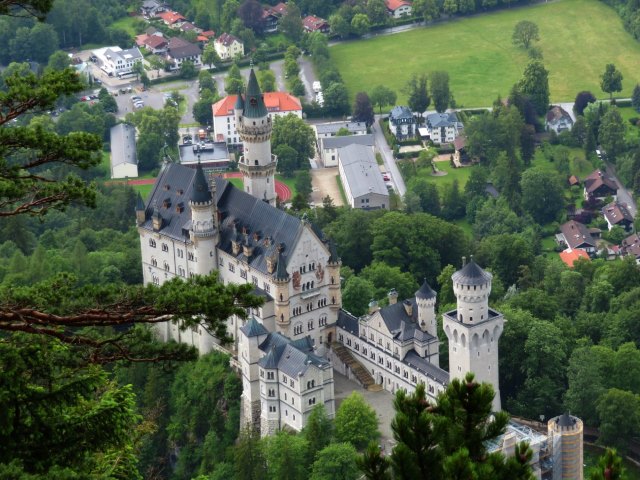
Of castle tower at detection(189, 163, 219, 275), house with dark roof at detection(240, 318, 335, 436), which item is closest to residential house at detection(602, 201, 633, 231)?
castle tower at detection(189, 163, 219, 275)

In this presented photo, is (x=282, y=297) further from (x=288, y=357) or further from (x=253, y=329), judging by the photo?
(x=288, y=357)

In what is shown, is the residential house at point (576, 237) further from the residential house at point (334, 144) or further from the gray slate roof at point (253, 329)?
the gray slate roof at point (253, 329)

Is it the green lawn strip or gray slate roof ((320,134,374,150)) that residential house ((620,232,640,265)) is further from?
the green lawn strip

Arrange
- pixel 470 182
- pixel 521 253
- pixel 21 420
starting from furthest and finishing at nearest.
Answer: pixel 470 182, pixel 521 253, pixel 21 420

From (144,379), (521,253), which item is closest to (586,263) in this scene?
(521,253)

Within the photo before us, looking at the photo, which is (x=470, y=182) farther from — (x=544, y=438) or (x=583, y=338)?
(x=544, y=438)

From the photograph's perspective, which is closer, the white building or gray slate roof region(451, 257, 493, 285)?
gray slate roof region(451, 257, 493, 285)
